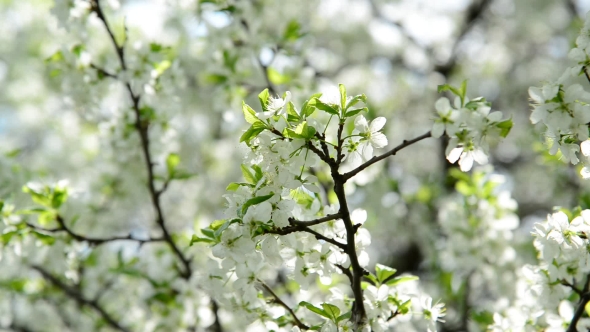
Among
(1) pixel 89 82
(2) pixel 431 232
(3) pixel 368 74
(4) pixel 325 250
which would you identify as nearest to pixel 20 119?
(3) pixel 368 74

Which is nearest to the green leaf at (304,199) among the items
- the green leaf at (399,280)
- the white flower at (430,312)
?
the green leaf at (399,280)

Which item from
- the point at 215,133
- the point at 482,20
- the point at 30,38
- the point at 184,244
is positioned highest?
the point at 30,38

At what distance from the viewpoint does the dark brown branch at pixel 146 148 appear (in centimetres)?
255

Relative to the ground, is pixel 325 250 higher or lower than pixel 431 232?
lower

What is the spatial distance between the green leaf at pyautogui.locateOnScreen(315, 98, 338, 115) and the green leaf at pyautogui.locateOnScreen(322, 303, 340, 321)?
572mm

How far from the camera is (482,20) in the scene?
6.49 meters

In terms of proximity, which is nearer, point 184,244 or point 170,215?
point 184,244

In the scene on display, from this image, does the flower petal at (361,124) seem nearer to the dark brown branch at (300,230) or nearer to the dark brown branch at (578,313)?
the dark brown branch at (300,230)

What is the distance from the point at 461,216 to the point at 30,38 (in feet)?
20.5

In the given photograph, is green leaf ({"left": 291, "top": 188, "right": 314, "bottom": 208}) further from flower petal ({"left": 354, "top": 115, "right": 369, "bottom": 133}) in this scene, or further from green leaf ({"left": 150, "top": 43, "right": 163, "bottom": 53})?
green leaf ({"left": 150, "top": 43, "right": 163, "bottom": 53})

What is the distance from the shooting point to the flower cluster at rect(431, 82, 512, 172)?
4.53 ft

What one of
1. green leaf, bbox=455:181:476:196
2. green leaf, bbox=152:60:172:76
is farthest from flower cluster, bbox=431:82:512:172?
green leaf, bbox=152:60:172:76

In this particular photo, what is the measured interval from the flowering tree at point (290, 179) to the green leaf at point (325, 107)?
0.06ft

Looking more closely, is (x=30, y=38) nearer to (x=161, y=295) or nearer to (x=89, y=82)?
(x=89, y=82)
